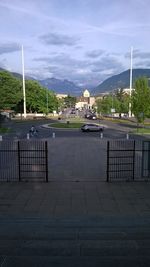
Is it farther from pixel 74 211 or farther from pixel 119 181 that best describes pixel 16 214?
pixel 119 181

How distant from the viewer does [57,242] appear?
24.2ft

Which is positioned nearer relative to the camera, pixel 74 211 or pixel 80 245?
pixel 80 245

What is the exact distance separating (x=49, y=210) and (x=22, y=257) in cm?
391

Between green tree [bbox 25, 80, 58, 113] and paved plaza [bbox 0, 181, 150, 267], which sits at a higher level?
green tree [bbox 25, 80, 58, 113]

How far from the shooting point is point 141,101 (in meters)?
48.2

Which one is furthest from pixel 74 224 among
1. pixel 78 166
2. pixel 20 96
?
pixel 20 96

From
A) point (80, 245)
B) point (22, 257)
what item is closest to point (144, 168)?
point (80, 245)

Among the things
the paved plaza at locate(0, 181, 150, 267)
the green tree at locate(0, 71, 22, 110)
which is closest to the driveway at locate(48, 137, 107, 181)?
the paved plaza at locate(0, 181, 150, 267)

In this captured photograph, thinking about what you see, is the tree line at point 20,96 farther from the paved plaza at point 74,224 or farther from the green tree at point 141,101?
the paved plaza at point 74,224

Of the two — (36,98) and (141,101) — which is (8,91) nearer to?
(36,98)

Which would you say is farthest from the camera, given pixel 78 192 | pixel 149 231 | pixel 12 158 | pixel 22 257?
pixel 12 158

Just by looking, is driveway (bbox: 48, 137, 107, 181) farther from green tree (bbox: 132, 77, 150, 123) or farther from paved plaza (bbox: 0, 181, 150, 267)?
green tree (bbox: 132, 77, 150, 123)

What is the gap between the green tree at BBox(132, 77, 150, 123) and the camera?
48041 millimetres

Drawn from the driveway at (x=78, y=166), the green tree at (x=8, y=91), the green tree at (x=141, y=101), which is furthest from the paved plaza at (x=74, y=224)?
the green tree at (x=8, y=91)
